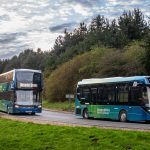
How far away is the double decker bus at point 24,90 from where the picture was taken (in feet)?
139

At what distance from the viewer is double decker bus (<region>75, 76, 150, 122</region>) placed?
3112 cm

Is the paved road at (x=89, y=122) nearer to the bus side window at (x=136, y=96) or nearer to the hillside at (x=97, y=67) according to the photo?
the bus side window at (x=136, y=96)

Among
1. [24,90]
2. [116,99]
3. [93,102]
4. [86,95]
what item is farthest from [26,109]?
[116,99]

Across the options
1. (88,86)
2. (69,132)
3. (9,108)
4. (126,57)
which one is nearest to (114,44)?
(126,57)

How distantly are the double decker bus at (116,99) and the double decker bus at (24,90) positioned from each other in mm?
5163

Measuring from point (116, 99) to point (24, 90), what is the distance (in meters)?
11.7

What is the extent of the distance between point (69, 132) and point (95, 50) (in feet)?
183

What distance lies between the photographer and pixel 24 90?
4275 cm

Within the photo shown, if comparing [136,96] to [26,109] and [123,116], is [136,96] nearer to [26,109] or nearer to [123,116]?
[123,116]

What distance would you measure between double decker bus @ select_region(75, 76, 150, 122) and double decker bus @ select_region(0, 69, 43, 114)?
5.16 m

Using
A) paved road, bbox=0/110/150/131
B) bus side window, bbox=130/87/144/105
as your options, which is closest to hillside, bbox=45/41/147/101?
paved road, bbox=0/110/150/131

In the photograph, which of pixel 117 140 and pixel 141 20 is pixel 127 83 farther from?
pixel 141 20

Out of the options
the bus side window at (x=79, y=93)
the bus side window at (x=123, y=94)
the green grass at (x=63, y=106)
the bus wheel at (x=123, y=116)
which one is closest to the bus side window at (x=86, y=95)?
the bus side window at (x=79, y=93)

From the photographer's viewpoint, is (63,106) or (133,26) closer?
(63,106)
